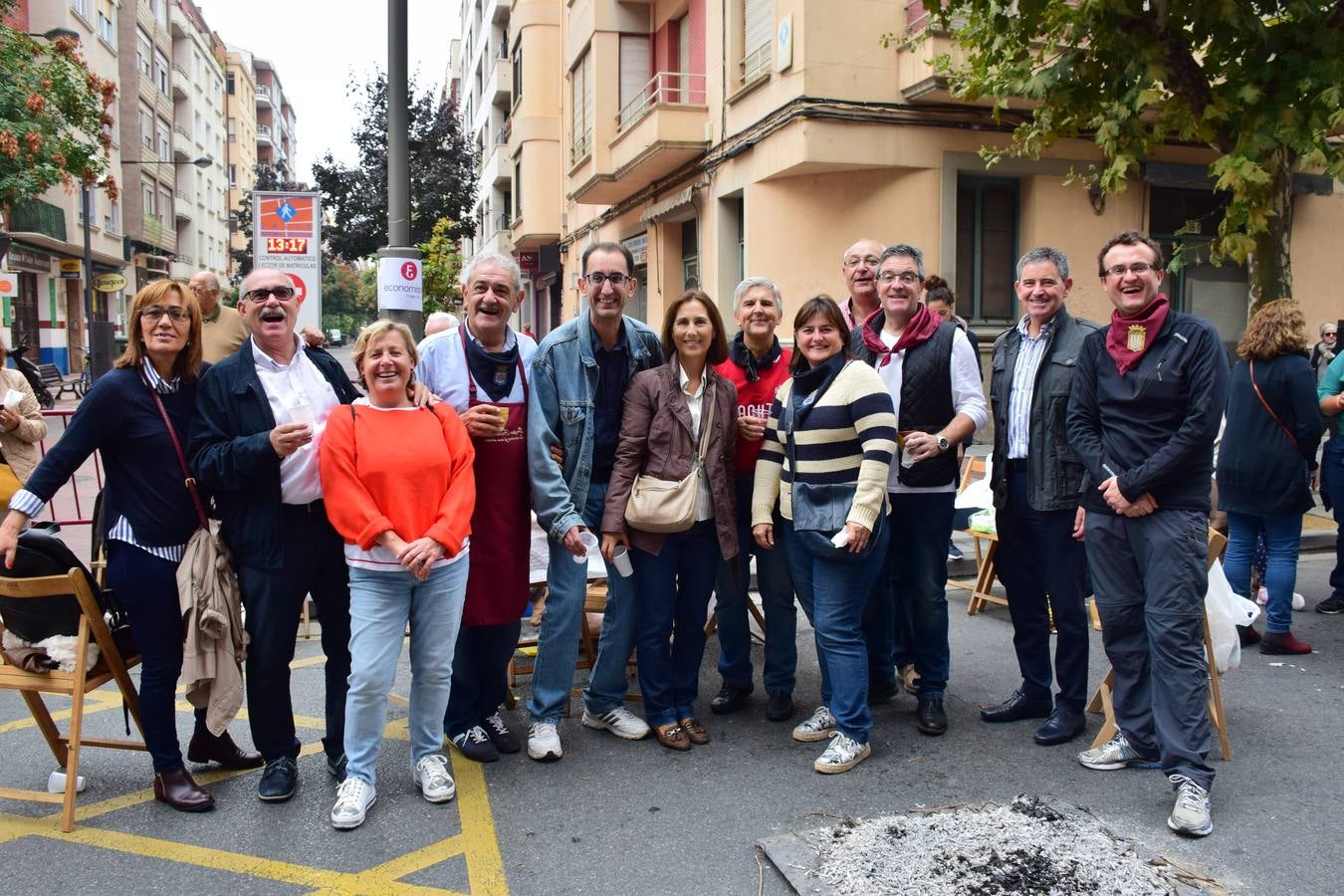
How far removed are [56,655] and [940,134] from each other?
1225cm

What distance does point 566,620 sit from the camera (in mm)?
4473

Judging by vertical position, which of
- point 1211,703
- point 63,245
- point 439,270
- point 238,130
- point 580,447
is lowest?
point 1211,703

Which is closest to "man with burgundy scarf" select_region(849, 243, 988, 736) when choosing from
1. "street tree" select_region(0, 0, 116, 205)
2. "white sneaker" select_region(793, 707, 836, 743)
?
"white sneaker" select_region(793, 707, 836, 743)

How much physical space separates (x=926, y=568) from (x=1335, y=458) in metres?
3.72

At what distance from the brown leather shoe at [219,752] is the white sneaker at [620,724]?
1.42 m

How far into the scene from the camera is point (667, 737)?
4.52m

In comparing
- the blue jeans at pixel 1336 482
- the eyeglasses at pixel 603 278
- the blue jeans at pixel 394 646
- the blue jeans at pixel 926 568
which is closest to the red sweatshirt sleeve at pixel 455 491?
the blue jeans at pixel 394 646

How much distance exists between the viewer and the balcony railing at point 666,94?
1580 cm

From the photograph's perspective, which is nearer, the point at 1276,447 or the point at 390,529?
the point at 390,529

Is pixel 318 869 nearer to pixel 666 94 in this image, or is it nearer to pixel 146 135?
pixel 666 94

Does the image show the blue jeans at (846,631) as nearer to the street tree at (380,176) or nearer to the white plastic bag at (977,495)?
the white plastic bag at (977,495)

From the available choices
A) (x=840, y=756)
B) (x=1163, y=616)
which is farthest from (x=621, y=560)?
(x=1163, y=616)

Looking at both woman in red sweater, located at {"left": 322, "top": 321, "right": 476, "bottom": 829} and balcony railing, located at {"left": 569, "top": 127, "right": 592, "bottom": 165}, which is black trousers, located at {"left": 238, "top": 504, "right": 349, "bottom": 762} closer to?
woman in red sweater, located at {"left": 322, "top": 321, "right": 476, "bottom": 829}

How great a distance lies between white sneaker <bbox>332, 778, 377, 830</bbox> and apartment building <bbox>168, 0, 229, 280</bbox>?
47007mm
